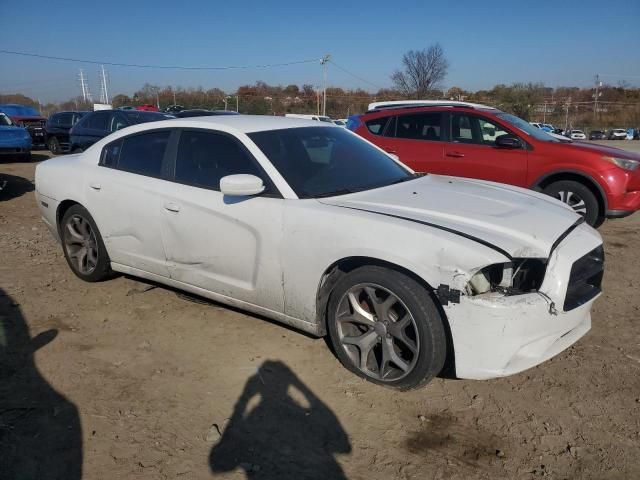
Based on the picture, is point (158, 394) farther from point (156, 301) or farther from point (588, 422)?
point (588, 422)

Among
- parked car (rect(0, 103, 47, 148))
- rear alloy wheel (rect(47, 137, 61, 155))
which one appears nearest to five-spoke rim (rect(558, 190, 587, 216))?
rear alloy wheel (rect(47, 137, 61, 155))

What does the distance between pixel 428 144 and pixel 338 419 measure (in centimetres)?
533

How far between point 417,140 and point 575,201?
228 cm

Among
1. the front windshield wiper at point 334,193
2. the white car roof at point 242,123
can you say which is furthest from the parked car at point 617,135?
the front windshield wiper at point 334,193

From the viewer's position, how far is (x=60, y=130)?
1769 cm

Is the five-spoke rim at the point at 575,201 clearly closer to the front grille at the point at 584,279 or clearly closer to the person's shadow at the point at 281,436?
the front grille at the point at 584,279

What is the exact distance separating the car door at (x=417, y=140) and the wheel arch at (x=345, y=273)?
4488mm

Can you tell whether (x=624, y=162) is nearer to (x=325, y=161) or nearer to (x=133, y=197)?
(x=325, y=161)

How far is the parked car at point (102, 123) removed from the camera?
12.0 metres

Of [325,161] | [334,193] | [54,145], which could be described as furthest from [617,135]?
[334,193]

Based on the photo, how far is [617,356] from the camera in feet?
11.1

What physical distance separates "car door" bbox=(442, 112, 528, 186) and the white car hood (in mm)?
3071

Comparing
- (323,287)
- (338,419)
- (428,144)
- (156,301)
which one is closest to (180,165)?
(156,301)

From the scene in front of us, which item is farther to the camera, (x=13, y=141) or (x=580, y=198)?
(x=13, y=141)
